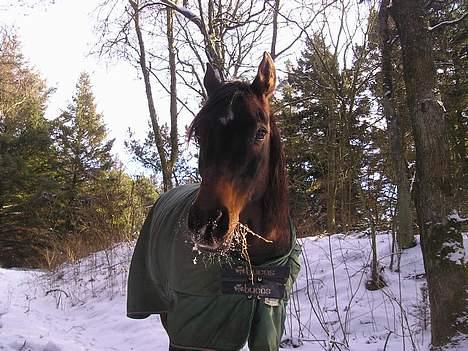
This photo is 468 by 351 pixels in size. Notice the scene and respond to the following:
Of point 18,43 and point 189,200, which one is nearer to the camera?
point 189,200

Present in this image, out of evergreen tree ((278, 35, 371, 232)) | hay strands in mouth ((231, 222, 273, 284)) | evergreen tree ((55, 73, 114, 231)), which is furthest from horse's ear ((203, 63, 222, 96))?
evergreen tree ((55, 73, 114, 231))

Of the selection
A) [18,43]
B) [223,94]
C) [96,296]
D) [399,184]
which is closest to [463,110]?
[399,184]

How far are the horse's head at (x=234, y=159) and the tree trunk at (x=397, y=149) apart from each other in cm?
387

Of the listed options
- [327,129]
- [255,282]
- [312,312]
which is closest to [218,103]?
[255,282]

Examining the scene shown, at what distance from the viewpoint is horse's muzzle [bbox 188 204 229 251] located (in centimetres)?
188

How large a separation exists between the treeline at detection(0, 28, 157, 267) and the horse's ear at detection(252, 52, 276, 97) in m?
16.7

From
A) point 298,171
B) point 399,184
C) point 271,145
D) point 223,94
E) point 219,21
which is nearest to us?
point 223,94

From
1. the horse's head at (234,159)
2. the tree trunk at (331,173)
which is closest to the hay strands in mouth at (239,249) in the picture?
the horse's head at (234,159)

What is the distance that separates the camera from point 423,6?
11.3 feet

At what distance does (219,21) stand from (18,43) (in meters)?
15.6

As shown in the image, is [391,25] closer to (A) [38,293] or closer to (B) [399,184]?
(B) [399,184]

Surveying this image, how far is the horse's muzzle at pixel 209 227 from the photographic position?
1.88 metres

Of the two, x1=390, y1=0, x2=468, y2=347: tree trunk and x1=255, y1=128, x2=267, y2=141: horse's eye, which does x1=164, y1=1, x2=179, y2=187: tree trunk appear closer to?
x1=390, y1=0, x2=468, y2=347: tree trunk

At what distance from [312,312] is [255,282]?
269 centimetres
